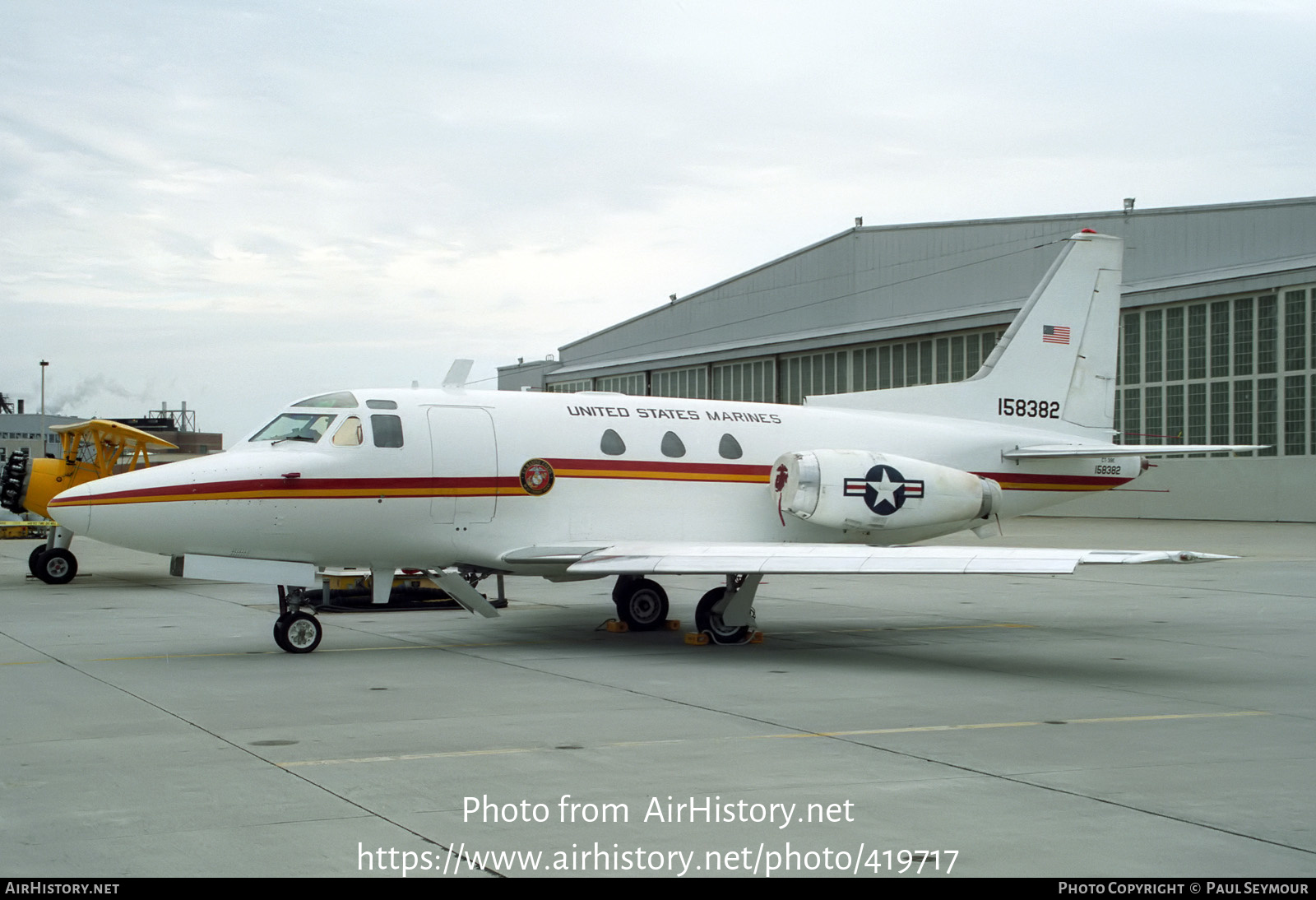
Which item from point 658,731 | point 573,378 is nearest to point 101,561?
point 658,731

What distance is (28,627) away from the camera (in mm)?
16203

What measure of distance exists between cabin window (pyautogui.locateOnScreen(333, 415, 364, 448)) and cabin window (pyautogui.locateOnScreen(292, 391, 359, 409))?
20cm

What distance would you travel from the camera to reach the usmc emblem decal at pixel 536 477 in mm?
14852

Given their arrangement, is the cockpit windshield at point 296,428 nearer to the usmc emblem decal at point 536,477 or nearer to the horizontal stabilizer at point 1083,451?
the usmc emblem decal at point 536,477

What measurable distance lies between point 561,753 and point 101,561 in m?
26.0

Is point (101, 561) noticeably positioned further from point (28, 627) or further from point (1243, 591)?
point (1243, 591)

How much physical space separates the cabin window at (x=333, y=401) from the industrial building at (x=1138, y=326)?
27052 mm

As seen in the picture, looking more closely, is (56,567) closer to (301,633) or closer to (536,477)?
(301,633)

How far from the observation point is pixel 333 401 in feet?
47.3

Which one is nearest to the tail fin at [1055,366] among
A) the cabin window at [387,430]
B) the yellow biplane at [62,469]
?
the cabin window at [387,430]

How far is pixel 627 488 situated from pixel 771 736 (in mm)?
6754

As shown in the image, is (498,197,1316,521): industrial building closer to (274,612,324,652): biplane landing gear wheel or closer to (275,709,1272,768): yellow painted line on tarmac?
(275,709,1272,768): yellow painted line on tarmac

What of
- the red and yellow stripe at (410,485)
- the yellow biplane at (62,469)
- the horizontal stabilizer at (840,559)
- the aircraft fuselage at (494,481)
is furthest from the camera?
the yellow biplane at (62,469)

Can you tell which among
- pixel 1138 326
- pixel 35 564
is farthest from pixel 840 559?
pixel 1138 326
